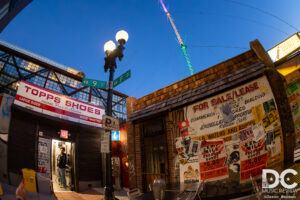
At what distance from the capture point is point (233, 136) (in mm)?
5922

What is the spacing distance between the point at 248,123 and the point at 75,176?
34.8ft

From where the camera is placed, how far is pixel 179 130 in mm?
7305

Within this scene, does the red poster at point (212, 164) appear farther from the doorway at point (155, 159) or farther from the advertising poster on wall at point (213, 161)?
the doorway at point (155, 159)

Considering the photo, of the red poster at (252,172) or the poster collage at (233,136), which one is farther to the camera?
the poster collage at (233,136)

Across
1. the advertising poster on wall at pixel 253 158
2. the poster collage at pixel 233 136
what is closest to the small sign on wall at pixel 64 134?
the poster collage at pixel 233 136

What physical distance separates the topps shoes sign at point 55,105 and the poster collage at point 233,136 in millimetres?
8325

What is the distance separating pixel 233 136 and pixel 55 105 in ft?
34.7

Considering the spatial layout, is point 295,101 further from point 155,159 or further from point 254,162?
point 155,159

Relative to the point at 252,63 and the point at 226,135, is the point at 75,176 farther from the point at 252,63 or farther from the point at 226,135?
the point at 252,63

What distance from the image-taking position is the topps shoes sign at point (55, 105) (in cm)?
999

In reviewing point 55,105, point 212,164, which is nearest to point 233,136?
point 212,164

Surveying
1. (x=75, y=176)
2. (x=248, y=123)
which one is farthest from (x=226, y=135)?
(x=75, y=176)

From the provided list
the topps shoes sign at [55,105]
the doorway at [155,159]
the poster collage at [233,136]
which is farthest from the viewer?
the topps shoes sign at [55,105]

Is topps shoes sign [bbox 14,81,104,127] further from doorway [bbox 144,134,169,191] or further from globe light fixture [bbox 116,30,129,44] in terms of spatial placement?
globe light fixture [bbox 116,30,129,44]
